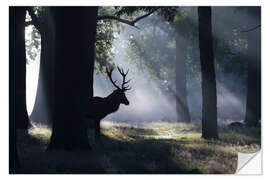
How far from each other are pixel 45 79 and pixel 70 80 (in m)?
6.84

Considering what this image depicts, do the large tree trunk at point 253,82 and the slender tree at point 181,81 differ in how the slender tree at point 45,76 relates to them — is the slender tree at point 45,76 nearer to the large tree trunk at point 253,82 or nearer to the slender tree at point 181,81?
the large tree trunk at point 253,82

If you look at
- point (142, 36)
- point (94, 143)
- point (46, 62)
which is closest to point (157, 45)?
point (142, 36)

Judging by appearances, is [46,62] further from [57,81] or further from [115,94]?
[57,81]

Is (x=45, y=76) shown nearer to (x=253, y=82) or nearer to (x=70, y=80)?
(x=70, y=80)

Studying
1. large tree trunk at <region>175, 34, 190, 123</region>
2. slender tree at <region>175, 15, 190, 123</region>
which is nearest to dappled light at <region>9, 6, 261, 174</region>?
slender tree at <region>175, 15, 190, 123</region>

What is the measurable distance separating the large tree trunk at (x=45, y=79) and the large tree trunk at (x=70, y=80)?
637cm

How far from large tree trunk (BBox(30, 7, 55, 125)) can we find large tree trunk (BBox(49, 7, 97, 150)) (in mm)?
6372

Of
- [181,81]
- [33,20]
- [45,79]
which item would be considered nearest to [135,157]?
[45,79]

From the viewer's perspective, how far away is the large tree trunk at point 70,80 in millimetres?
9883
